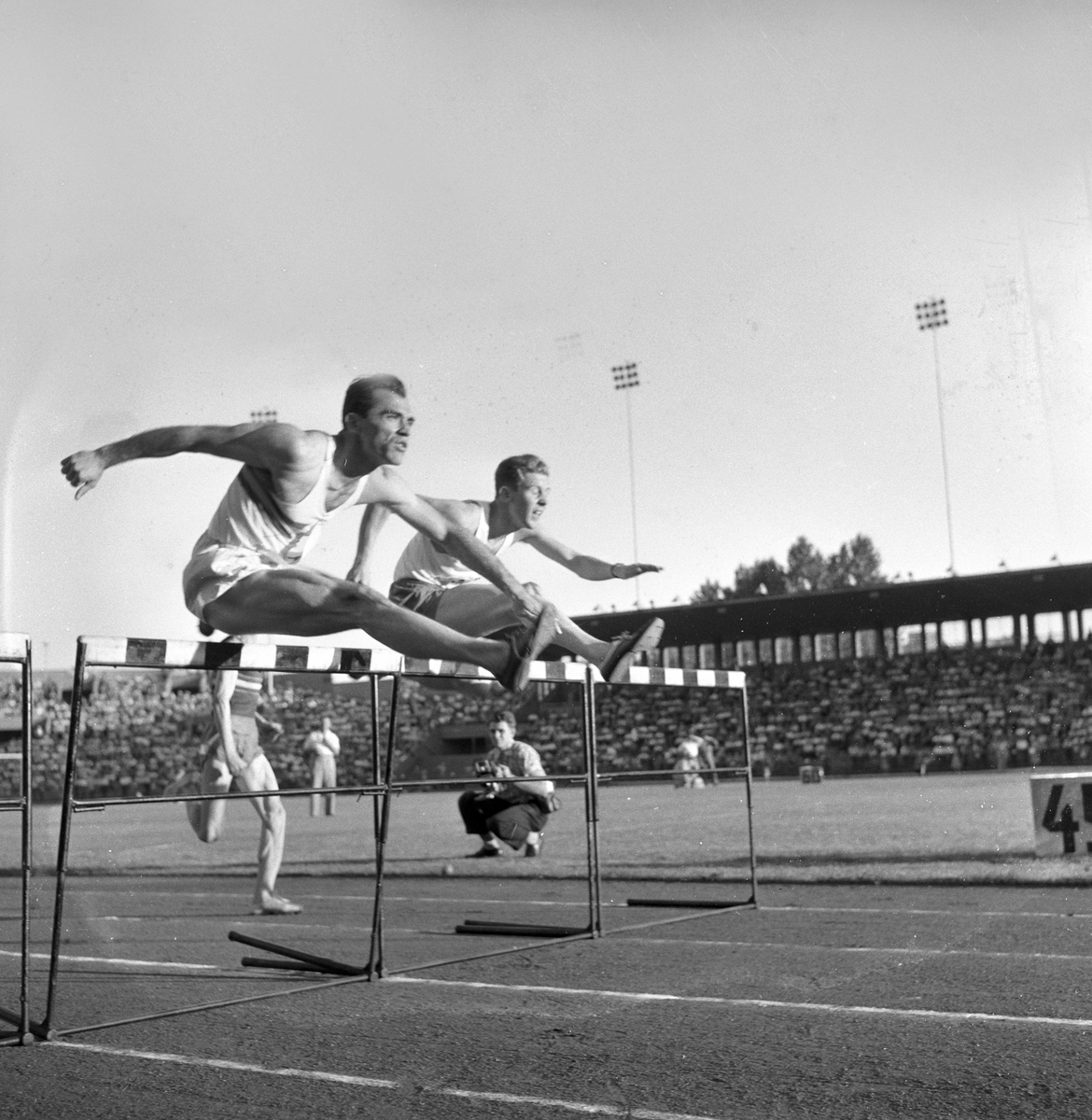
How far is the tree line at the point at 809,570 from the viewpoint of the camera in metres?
92.1

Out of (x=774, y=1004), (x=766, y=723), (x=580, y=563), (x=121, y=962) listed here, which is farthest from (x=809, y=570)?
(x=774, y=1004)

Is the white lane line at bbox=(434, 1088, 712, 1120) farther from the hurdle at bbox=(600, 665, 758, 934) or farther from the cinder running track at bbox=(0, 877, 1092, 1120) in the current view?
the hurdle at bbox=(600, 665, 758, 934)

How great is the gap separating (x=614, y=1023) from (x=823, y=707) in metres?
40.2

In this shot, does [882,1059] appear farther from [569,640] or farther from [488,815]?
[488,815]

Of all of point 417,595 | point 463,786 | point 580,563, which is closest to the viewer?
point 463,786

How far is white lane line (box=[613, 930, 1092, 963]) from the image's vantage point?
643 centimetres

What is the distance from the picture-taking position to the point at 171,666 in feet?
16.9

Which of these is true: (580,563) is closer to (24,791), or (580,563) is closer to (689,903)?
(689,903)

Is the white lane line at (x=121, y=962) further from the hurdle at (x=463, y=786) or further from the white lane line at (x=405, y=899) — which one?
the white lane line at (x=405, y=899)

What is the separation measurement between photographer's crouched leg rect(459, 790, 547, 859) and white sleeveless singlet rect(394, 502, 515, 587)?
5.90 m

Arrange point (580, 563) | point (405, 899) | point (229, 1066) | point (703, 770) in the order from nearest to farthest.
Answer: point (229, 1066) < point (580, 563) < point (703, 770) < point (405, 899)

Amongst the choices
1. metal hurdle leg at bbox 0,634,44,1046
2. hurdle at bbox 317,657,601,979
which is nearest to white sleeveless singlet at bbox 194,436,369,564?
hurdle at bbox 317,657,601,979

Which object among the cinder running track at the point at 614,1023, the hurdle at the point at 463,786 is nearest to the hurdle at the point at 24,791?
the cinder running track at the point at 614,1023

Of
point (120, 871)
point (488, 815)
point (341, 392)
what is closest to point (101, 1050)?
point (341, 392)
